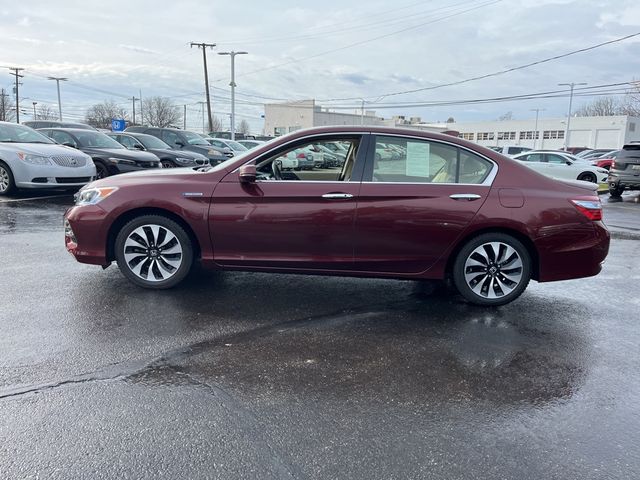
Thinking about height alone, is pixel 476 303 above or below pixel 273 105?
below

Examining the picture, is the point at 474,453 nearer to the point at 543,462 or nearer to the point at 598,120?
the point at 543,462

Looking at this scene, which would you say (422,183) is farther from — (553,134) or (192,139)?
(553,134)

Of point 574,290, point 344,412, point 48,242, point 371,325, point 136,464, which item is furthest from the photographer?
point 48,242

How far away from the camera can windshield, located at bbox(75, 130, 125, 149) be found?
13.4 m

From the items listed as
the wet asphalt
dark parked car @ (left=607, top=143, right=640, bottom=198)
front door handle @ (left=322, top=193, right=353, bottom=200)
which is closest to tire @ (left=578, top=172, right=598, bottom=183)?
dark parked car @ (left=607, top=143, right=640, bottom=198)

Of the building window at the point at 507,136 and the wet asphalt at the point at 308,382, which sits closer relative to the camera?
the wet asphalt at the point at 308,382

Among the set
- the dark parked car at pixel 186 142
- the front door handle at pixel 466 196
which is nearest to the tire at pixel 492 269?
the front door handle at pixel 466 196

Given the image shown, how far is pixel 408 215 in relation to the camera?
471cm

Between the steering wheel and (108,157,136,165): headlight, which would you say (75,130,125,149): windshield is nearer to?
(108,157,136,165): headlight

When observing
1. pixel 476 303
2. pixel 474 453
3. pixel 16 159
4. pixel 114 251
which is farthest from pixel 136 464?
pixel 16 159

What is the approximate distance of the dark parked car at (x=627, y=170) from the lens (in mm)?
15961

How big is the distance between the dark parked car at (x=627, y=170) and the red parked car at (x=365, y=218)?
13.3 m

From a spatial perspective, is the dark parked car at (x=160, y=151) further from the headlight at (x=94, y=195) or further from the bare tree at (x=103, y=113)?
the bare tree at (x=103, y=113)

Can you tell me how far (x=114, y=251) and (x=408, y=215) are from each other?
2.88 metres
